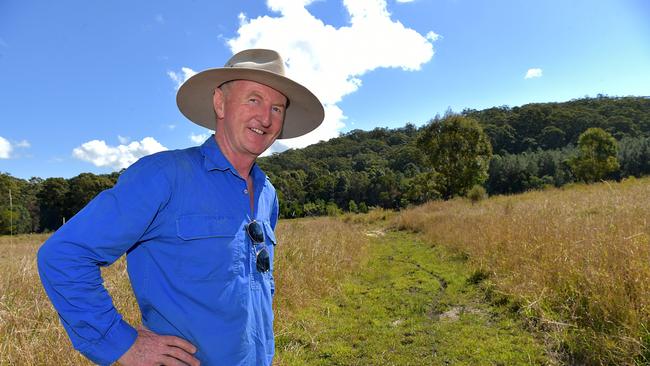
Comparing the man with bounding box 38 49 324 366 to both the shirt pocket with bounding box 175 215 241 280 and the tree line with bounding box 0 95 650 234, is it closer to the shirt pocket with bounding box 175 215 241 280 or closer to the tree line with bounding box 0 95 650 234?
the shirt pocket with bounding box 175 215 241 280

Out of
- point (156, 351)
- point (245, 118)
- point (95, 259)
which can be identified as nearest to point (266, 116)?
point (245, 118)

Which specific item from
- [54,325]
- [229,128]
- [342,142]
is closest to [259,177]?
[229,128]

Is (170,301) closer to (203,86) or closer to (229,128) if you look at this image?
(229,128)

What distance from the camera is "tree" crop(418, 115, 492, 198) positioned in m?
33.8

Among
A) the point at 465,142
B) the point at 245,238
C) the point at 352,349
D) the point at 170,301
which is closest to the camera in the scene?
the point at 170,301

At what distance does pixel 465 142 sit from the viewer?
110ft

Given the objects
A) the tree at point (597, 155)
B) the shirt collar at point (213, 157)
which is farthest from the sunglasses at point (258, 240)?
the tree at point (597, 155)

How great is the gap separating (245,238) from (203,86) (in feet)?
2.80

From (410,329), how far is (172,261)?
4.35m

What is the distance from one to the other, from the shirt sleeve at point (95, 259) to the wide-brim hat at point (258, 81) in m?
0.69

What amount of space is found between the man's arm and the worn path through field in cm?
301

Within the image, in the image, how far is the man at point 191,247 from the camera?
3.91ft

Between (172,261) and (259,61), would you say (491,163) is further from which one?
(172,261)

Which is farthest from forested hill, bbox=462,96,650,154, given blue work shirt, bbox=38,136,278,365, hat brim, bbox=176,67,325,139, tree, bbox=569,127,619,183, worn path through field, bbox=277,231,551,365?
blue work shirt, bbox=38,136,278,365
